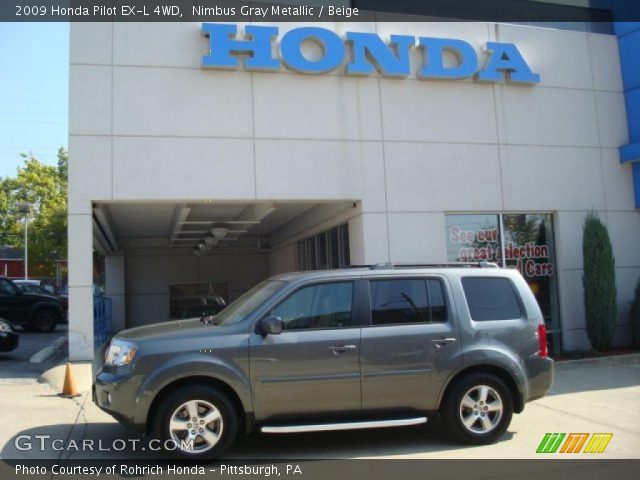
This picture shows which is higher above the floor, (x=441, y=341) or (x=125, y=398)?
(x=441, y=341)

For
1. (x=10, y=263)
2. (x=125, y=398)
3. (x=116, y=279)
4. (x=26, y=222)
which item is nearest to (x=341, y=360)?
(x=125, y=398)

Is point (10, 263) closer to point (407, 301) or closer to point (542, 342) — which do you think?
point (407, 301)

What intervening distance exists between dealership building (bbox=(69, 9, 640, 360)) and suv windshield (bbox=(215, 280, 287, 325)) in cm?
451

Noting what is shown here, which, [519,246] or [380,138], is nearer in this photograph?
[380,138]

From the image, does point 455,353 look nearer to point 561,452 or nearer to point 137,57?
point 561,452

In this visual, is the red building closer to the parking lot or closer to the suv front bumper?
the parking lot

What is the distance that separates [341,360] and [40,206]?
38344 millimetres

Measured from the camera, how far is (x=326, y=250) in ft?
50.2

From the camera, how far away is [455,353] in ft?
21.3

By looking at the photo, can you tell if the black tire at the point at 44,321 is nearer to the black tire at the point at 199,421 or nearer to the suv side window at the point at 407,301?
the black tire at the point at 199,421

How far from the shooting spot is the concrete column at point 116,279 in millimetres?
21203

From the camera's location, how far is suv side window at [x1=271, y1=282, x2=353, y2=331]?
6320mm

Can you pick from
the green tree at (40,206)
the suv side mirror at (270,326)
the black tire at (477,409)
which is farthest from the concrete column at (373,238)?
the green tree at (40,206)

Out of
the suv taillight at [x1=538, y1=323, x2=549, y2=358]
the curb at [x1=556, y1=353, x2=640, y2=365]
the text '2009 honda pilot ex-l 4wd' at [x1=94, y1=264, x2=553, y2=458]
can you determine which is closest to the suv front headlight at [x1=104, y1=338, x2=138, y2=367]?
the text '2009 honda pilot ex-l 4wd' at [x1=94, y1=264, x2=553, y2=458]
